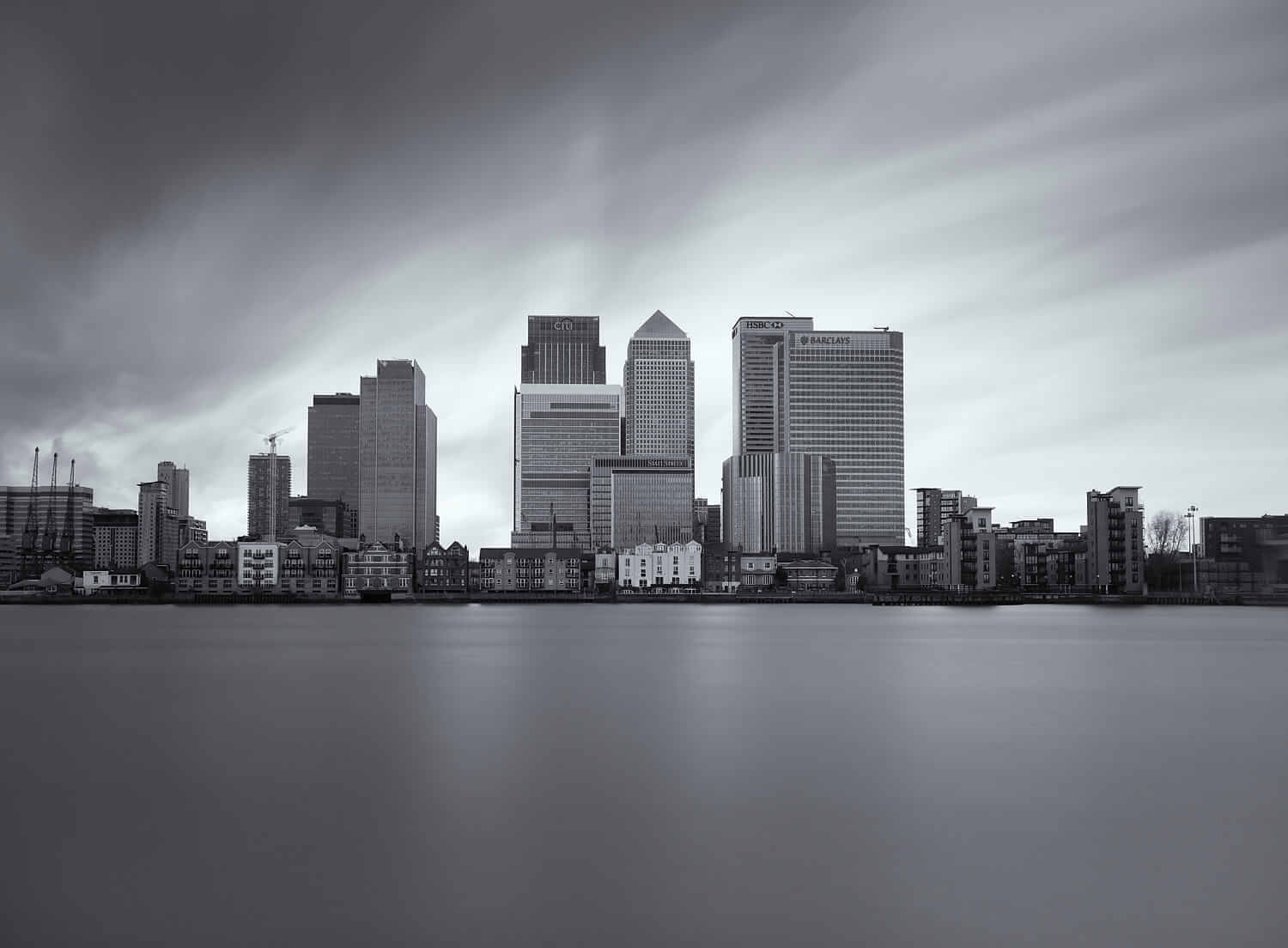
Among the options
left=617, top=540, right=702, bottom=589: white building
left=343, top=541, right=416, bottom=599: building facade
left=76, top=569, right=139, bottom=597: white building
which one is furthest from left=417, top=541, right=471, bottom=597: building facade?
left=76, top=569, right=139, bottom=597: white building

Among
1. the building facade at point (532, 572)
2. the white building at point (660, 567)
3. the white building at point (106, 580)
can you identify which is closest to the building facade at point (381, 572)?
the building facade at point (532, 572)

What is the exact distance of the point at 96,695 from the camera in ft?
131

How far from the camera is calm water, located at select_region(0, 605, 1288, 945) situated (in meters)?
14.4

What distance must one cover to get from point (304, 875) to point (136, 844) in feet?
12.1

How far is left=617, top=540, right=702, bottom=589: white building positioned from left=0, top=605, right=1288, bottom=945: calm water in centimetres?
12186

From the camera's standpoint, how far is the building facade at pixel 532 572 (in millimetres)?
159375

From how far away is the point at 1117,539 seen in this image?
140m

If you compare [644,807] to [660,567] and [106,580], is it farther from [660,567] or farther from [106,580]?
[106,580]

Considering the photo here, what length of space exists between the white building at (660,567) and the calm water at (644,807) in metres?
122

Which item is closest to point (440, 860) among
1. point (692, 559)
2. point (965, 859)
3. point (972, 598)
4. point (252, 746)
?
point (965, 859)

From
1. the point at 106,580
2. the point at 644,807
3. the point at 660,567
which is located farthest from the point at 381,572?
the point at 644,807

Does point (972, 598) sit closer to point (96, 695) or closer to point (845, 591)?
point (845, 591)

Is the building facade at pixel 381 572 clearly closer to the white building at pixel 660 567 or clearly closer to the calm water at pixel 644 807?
the white building at pixel 660 567

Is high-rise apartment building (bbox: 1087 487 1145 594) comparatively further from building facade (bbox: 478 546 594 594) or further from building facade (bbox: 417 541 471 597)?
building facade (bbox: 417 541 471 597)
